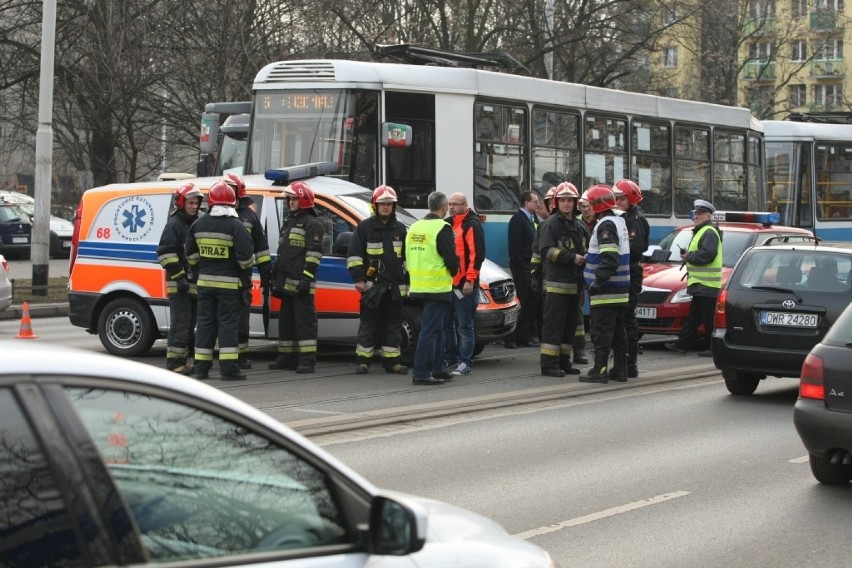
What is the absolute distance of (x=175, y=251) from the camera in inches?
516

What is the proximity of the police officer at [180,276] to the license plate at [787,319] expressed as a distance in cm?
535

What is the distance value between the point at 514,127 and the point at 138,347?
6469 millimetres

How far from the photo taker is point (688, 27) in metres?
36.9

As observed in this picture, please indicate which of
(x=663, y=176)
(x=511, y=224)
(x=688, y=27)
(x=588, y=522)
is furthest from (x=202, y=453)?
(x=688, y=27)

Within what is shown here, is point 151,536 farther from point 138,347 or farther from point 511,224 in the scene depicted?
point 511,224

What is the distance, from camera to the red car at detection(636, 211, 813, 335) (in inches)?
659

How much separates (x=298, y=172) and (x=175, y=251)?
7.44 feet

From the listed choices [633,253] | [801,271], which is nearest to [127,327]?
[633,253]

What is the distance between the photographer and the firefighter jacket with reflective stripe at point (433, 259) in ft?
42.3

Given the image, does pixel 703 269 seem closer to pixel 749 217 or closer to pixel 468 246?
pixel 749 217

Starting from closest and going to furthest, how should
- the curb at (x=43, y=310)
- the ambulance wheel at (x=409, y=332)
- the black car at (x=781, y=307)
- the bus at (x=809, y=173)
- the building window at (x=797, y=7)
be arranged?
1. the black car at (x=781, y=307)
2. the ambulance wheel at (x=409, y=332)
3. the curb at (x=43, y=310)
4. the bus at (x=809, y=173)
5. the building window at (x=797, y=7)

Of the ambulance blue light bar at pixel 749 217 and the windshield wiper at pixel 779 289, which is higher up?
the ambulance blue light bar at pixel 749 217

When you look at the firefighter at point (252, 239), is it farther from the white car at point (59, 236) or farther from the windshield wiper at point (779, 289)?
the white car at point (59, 236)

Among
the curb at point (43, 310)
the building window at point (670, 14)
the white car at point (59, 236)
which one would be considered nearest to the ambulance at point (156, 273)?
the curb at point (43, 310)
